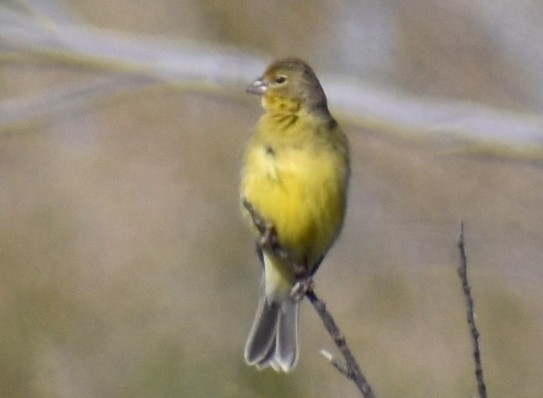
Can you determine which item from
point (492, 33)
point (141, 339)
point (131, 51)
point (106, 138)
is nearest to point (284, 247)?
point (131, 51)

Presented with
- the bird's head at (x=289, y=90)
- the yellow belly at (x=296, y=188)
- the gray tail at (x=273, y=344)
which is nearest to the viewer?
the yellow belly at (x=296, y=188)

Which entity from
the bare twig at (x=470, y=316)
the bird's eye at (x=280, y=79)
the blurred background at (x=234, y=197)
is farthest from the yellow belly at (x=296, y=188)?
the bare twig at (x=470, y=316)

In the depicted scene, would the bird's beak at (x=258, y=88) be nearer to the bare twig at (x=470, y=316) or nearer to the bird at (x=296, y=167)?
the bird at (x=296, y=167)

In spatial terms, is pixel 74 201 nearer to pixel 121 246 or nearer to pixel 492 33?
pixel 121 246

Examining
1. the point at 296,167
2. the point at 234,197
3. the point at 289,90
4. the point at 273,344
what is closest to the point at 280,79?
the point at 289,90

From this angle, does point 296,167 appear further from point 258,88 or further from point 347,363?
point 347,363

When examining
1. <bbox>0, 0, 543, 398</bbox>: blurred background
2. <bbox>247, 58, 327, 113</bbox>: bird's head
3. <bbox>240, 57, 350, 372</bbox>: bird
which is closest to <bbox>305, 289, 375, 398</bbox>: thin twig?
<bbox>240, 57, 350, 372</bbox>: bird

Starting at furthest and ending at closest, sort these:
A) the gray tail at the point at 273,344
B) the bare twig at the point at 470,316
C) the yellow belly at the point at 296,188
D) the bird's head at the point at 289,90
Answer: the gray tail at the point at 273,344, the bird's head at the point at 289,90, the yellow belly at the point at 296,188, the bare twig at the point at 470,316
